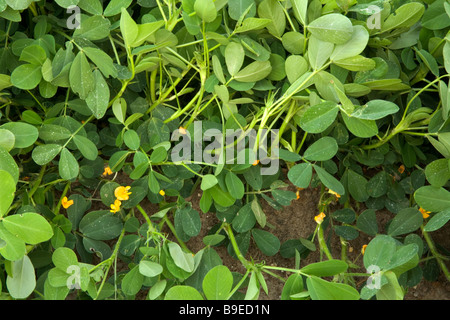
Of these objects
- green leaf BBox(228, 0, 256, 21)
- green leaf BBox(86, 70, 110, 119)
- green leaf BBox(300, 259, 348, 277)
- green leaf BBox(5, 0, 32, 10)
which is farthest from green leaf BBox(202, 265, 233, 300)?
green leaf BBox(5, 0, 32, 10)

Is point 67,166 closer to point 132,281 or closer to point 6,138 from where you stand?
point 6,138

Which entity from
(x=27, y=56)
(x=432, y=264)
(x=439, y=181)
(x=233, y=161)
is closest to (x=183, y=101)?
(x=233, y=161)

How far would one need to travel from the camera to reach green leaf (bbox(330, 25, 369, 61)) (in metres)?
0.89

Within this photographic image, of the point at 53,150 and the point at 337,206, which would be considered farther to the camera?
the point at 337,206

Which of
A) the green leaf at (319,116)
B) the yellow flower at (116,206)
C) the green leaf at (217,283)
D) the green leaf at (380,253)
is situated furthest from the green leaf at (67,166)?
the green leaf at (380,253)

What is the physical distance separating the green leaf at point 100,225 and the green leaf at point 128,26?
0.38 m

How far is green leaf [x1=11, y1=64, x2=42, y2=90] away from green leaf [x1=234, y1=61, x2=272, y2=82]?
1.21 ft

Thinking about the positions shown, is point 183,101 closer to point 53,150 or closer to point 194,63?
point 194,63

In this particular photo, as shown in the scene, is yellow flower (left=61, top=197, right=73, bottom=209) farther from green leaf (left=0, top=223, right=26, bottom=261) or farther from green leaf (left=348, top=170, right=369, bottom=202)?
green leaf (left=348, top=170, right=369, bottom=202)

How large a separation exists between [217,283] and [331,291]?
0.19 m

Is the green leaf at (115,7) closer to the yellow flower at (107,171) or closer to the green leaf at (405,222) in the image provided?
the yellow flower at (107,171)

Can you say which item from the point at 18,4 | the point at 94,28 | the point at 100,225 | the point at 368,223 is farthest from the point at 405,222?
the point at 18,4
